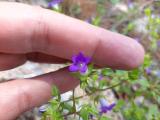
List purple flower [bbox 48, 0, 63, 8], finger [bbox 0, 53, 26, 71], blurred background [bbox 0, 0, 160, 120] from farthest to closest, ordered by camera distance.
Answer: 1. blurred background [bbox 0, 0, 160, 120]
2. purple flower [bbox 48, 0, 63, 8]
3. finger [bbox 0, 53, 26, 71]

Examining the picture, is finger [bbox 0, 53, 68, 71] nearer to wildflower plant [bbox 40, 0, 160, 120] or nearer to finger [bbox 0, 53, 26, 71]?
finger [bbox 0, 53, 26, 71]

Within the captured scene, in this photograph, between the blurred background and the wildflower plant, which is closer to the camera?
the wildflower plant

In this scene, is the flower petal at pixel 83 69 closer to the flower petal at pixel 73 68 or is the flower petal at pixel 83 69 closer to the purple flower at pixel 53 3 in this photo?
the flower petal at pixel 73 68

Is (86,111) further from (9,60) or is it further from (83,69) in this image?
(9,60)

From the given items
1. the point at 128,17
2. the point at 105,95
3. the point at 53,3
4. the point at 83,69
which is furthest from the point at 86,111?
the point at 128,17

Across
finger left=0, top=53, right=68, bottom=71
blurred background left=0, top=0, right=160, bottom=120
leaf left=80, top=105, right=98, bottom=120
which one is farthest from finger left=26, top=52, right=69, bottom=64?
blurred background left=0, top=0, right=160, bottom=120

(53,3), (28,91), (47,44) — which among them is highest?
(53,3)

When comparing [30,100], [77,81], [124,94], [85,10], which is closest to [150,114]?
[124,94]
